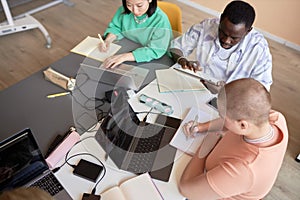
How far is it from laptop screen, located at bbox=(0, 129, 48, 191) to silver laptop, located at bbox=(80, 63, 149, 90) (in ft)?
1.73

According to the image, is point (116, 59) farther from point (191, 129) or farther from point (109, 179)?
point (109, 179)

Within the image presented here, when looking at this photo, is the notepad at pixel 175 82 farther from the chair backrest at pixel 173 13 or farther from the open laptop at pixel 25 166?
the open laptop at pixel 25 166

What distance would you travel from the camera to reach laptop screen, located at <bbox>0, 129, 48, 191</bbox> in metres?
0.99

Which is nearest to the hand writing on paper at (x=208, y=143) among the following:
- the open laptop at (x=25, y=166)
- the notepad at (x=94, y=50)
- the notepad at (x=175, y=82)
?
the notepad at (x=175, y=82)

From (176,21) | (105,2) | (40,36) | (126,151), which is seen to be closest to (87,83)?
(126,151)

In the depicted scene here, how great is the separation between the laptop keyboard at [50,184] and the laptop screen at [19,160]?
0.10 ft

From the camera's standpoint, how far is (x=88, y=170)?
3.77ft

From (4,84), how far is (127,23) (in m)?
1.33

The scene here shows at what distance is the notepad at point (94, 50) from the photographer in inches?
63.1

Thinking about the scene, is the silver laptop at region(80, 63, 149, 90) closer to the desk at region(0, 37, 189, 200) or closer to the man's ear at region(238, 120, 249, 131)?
the desk at region(0, 37, 189, 200)

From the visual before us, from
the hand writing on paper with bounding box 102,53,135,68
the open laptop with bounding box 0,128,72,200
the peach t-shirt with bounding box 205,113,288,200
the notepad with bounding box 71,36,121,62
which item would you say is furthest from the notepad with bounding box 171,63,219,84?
the open laptop with bounding box 0,128,72,200

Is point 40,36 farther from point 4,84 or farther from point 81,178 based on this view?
point 81,178

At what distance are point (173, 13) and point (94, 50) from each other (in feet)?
1.84

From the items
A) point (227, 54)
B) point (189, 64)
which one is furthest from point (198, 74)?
point (227, 54)
